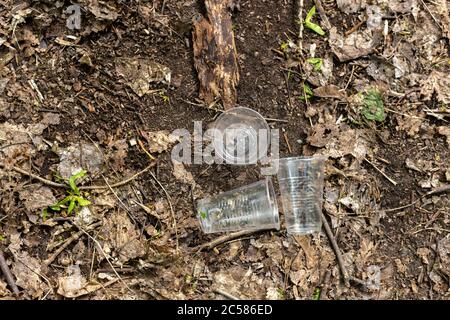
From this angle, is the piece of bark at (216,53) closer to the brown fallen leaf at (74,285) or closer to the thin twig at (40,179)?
the thin twig at (40,179)

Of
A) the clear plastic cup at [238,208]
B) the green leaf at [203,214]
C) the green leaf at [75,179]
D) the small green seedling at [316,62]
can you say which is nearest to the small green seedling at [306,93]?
the small green seedling at [316,62]

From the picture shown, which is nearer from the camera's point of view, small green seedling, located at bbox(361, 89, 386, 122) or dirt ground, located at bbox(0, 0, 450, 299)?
dirt ground, located at bbox(0, 0, 450, 299)

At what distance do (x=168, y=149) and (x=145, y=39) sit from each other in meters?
0.79

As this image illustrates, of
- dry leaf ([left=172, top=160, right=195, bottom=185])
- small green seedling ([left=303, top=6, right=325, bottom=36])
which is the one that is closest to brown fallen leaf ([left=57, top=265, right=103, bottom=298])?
dry leaf ([left=172, top=160, right=195, bottom=185])

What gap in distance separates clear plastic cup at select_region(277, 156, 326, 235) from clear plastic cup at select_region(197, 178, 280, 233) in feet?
0.35

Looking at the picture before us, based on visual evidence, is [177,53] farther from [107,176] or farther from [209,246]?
[209,246]

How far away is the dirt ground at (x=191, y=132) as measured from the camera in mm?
3789

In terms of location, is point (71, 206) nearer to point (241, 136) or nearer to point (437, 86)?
point (241, 136)

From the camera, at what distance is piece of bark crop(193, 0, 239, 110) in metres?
3.88

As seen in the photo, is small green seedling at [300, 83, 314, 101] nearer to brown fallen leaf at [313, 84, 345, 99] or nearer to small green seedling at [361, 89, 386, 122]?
brown fallen leaf at [313, 84, 345, 99]

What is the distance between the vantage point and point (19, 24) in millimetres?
3904

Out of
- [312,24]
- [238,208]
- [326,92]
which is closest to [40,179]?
[238,208]

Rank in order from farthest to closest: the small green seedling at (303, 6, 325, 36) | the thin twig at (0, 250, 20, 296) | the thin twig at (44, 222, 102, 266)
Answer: the small green seedling at (303, 6, 325, 36), the thin twig at (44, 222, 102, 266), the thin twig at (0, 250, 20, 296)

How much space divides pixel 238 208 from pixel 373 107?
4.00 ft
